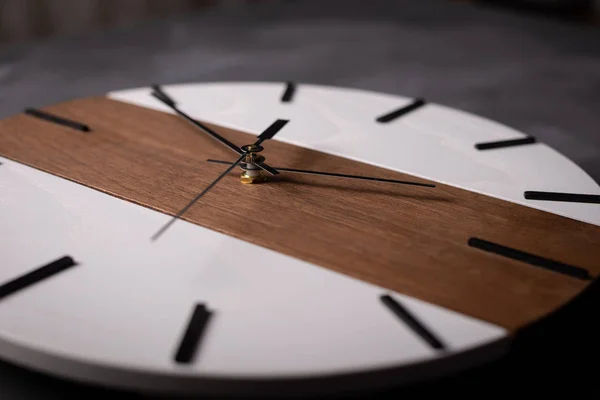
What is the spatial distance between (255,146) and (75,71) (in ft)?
5.66

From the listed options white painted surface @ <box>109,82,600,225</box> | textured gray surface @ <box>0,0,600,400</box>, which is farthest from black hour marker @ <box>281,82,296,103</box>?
textured gray surface @ <box>0,0,600,400</box>

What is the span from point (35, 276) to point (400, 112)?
2.99ft

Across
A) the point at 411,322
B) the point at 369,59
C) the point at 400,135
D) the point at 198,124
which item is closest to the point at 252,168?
the point at 198,124

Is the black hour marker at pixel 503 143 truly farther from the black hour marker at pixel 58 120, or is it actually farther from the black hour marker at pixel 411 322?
the black hour marker at pixel 58 120

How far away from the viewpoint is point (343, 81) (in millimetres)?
2801

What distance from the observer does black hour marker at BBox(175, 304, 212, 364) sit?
0.85m


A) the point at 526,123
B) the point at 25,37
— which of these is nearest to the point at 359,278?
the point at 526,123

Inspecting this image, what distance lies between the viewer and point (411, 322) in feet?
3.01

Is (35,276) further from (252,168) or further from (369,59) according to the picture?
(369,59)

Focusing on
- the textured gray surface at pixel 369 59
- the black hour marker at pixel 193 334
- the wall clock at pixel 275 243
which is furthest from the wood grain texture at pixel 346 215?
the textured gray surface at pixel 369 59

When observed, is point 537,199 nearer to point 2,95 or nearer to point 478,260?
point 478,260

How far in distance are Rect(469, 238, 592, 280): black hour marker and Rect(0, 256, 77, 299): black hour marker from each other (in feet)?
1.92

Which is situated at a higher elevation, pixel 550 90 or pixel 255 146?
pixel 255 146

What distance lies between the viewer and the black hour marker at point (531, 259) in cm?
104
